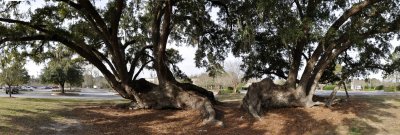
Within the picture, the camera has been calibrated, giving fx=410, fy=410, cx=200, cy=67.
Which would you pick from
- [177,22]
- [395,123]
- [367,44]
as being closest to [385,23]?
[367,44]

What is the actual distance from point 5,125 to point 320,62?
483 inches

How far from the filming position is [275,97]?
56.6 ft

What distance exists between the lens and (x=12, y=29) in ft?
61.3

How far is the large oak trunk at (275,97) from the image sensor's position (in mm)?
16938

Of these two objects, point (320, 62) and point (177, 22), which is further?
point (177, 22)

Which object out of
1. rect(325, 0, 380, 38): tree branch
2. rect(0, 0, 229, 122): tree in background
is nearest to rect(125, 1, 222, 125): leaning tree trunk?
rect(0, 0, 229, 122): tree in background

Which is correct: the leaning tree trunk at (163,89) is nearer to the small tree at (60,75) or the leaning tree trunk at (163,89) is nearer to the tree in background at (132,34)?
the tree in background at (132,34)

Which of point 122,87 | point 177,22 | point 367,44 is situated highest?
point 177,22

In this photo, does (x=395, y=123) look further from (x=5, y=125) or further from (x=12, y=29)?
(x=12, y=29)

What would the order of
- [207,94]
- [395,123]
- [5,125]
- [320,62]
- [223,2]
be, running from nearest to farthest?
[5,125] → [395,123] → [320,62] → [223,2] → [207,94]

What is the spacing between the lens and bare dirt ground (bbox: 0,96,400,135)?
45.6ft

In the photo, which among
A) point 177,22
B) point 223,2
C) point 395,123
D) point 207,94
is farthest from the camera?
point 207,94

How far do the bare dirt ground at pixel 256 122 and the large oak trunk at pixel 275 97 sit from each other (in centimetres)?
34

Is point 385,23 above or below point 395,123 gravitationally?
above
